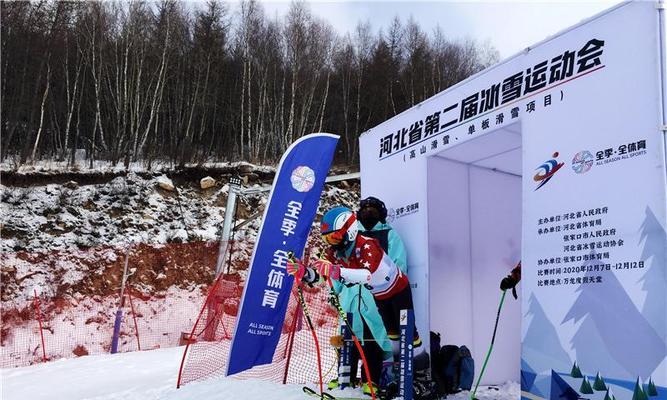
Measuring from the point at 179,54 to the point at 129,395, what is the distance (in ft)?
57.2

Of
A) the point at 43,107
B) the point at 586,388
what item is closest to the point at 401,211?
the point at 586,388

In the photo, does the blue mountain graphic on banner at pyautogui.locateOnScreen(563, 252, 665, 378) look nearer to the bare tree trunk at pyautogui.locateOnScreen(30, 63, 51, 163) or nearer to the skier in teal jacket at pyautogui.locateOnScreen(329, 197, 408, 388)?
the skier in teal jacket at pyautogui.locateOnScreen(329, 197, 408, 388)

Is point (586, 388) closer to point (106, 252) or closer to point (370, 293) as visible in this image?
point (370, 293)

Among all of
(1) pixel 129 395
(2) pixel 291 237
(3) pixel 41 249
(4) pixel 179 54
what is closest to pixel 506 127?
(2) pixel 291 237

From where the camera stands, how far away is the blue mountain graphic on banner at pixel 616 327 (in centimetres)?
306

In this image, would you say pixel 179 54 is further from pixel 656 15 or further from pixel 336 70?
pixel 656 15

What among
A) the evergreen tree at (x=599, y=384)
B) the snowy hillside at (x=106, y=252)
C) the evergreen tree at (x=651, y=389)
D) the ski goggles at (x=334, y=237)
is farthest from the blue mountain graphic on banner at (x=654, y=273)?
the snowy hillside at (x=106, y=252)

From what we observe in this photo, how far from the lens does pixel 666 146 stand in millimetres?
3031

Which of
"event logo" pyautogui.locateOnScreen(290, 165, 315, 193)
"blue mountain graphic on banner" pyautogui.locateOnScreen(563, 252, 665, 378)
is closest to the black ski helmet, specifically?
"event logo" pyautogui.locateOnScreen(290, 165, 315, 193)

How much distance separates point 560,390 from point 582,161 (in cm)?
141

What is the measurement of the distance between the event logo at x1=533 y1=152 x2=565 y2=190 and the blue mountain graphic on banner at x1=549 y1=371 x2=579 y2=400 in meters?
1.22

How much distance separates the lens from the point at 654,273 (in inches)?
119

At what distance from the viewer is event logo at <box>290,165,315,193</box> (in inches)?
240

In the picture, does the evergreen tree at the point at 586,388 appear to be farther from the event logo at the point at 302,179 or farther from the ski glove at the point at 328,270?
the event logo at the point at 302,179
